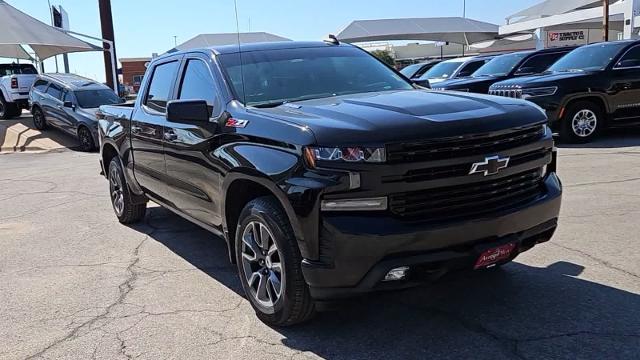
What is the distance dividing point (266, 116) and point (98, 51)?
27.0 metres

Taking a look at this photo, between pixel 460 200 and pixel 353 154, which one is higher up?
pixel 353 154

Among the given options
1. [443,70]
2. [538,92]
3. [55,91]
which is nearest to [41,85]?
[55,91]

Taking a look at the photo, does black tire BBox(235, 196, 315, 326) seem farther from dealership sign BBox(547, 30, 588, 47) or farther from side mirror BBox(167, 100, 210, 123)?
dealership sign BBox(547, 30, 588, 47)

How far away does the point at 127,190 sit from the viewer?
6832 mm

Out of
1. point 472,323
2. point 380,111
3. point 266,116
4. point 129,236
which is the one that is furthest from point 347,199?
point 129,236

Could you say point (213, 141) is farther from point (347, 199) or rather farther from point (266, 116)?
point (347, 199)

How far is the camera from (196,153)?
4.60 meters

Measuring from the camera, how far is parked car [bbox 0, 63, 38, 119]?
2230 cm

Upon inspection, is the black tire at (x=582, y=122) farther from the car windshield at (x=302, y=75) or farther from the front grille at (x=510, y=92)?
the car windshield at (x=302, y=75)

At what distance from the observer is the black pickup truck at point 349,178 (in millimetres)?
3275

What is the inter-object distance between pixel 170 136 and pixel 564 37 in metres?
36.7

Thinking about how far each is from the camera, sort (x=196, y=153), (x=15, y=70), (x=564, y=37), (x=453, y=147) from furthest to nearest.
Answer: (x=564, y=37)
(x=15, y=70)
(x=196, y=153)
(x=453, y=147)

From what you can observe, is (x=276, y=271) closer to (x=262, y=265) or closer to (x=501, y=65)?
(x=262, y=265)

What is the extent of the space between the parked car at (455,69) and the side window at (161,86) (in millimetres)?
11866
